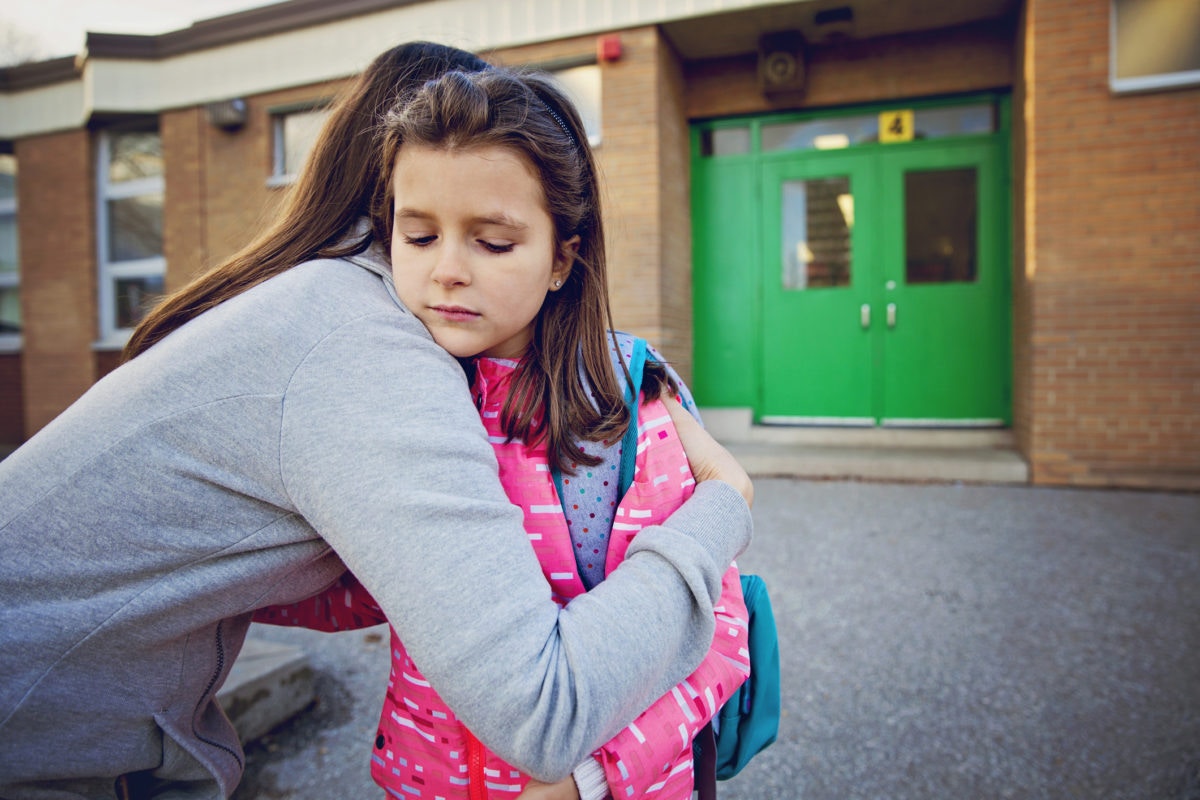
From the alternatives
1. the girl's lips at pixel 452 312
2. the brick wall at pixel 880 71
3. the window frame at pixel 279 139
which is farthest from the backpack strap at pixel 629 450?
the window frame at pixel 279 139

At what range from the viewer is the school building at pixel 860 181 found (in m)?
5.27

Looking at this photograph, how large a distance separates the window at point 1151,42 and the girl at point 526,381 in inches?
237

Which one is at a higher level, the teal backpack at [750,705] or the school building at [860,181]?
the school building at [860,181]

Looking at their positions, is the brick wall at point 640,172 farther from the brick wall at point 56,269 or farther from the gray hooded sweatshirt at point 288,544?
the brick wall at point 56,269

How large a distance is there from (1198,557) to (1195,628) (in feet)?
3.31

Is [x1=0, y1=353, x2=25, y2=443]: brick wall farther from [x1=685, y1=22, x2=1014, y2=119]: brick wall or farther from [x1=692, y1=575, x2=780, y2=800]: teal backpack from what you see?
[x1=692, y1=575, x2=780, y2=800]: teal backpack

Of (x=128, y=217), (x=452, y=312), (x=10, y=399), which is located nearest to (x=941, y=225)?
(x=452, y=312)

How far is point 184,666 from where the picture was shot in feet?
3.12

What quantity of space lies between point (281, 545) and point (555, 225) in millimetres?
605

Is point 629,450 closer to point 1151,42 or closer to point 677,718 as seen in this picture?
point 677,718

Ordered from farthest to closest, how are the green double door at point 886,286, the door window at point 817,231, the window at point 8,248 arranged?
the window at point 8,248 < the door window at point 817,231 < the green double door at point 886,286

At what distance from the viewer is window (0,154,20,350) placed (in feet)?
32.6

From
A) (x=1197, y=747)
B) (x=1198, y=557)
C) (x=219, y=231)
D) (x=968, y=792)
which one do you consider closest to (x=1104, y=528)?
(x=1198, y=557)

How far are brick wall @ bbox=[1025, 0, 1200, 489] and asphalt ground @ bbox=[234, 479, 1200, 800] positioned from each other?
98 cm
